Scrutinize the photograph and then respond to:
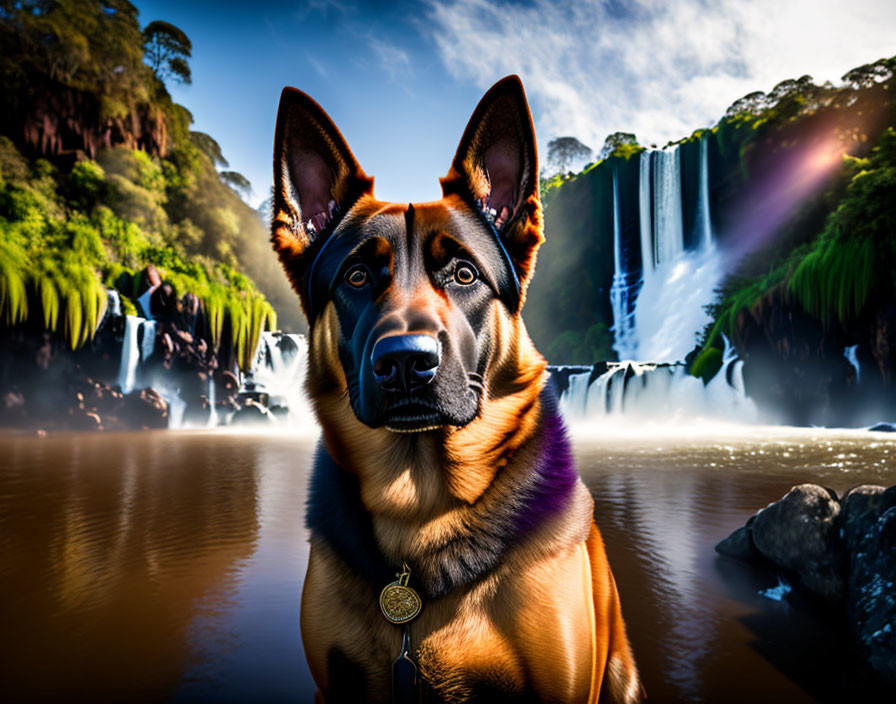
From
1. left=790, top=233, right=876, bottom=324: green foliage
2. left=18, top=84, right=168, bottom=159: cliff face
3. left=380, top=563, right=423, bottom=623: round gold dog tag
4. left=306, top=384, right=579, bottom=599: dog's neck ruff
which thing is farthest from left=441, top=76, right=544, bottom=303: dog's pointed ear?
left=18, top=84, right=168, bottom=159: cliff face

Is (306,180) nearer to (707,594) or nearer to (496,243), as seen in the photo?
(496,243)

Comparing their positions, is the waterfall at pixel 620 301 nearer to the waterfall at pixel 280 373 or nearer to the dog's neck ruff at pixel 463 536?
the waterfall at pixel 280 373

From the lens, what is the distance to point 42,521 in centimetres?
609

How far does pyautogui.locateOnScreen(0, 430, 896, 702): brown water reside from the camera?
3.00 m

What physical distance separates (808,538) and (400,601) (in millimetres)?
3918

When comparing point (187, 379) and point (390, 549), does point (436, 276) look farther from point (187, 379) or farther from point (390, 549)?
point (187, 379)

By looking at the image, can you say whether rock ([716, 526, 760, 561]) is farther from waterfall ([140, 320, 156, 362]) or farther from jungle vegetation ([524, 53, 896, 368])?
waterfall ([140, 320, 156, 362])

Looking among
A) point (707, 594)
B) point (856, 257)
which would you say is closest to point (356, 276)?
point (707, 594)

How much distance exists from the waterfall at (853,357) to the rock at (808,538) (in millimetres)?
18127

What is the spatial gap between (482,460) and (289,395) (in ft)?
84.5

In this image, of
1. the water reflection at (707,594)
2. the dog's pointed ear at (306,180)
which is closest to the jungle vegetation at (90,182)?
the water reflection at (707,594)

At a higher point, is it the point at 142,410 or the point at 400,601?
the point at 400,601

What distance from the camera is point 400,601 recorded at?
1939 mm

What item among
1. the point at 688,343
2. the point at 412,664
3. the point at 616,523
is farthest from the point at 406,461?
the point at 688,343
